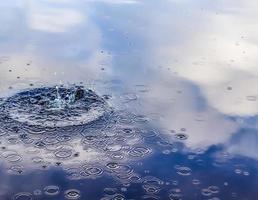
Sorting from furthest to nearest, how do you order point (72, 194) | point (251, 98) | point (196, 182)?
point (251, 98)
point (196, 182)
point (72, 194)

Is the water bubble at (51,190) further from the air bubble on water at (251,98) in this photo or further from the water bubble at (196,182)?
the air bubble on water at (251,98)

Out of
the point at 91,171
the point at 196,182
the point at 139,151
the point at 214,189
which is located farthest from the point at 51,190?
the point at 214,189

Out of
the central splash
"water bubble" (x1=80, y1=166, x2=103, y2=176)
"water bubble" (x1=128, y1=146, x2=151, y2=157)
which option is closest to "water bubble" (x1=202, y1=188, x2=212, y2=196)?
"water bubble" (x1=128, y1=146, x2=151, y2=157)

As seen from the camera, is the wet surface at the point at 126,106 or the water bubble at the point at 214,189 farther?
the wet surface at the point at 126,106

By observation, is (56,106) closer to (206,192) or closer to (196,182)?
(196,182)

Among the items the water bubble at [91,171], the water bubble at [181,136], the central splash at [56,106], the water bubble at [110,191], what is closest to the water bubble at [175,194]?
the water bubble at [110,191]
